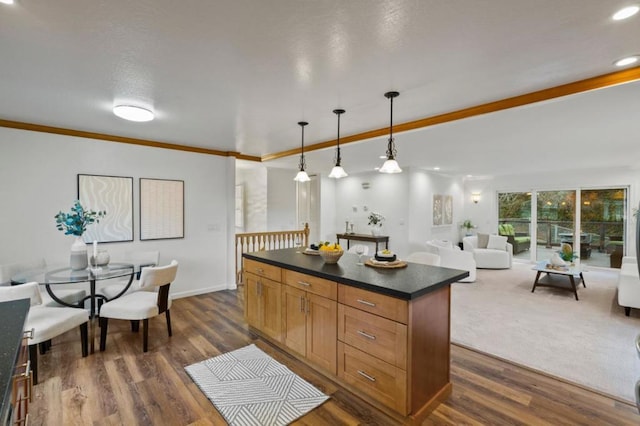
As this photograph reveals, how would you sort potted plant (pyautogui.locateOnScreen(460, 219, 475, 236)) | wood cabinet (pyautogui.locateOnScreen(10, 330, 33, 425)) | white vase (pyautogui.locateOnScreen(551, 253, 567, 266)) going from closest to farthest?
wood cabinet (pyautogui.locateOnScreen(10, 330, 33, 425)) < white vase (pyautogui.locateOnScreen(551, 253, 567, 266)) < potted plant (pyautogui.locateOnScreen(460, 219, 475, 236))

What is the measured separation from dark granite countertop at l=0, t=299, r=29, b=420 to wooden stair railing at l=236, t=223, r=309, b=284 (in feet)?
13.4

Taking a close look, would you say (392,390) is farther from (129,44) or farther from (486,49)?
(129,44)

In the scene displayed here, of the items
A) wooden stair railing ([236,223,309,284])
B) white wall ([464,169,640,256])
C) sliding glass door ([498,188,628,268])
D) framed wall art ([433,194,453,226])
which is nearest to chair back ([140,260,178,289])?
wooden stair railing ([236,223,309,284])

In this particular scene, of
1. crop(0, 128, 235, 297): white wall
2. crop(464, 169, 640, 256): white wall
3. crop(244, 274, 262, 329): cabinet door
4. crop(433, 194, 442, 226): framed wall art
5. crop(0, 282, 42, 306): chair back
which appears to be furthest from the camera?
crop(433, 194, 442, 226): framed wall art

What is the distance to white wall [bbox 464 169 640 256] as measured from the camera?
6.97 m

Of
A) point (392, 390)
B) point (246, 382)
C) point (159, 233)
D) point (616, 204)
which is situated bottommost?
point (246, 382)

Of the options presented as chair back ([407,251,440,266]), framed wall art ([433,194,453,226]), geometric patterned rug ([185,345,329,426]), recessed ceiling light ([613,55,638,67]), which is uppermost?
recessed ceiling light ([613,55,638,67])

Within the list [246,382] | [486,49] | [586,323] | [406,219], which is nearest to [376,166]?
[406,219]

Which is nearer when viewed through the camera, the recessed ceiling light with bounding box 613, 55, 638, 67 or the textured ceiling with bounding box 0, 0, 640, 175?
the textured ceiling with bounding box 0, 0, 640, 175

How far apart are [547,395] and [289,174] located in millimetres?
6718

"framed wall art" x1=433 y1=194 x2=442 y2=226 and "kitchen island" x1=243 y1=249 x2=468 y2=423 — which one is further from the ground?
"framed wall art" x1=433 y1=194 x2=442 y2=226

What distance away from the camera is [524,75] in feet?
7.87

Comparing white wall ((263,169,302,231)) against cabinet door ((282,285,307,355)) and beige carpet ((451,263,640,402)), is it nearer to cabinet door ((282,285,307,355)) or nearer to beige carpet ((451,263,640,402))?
beige carpet ((451,263,640,402))

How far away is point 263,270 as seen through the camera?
10.6 ft
